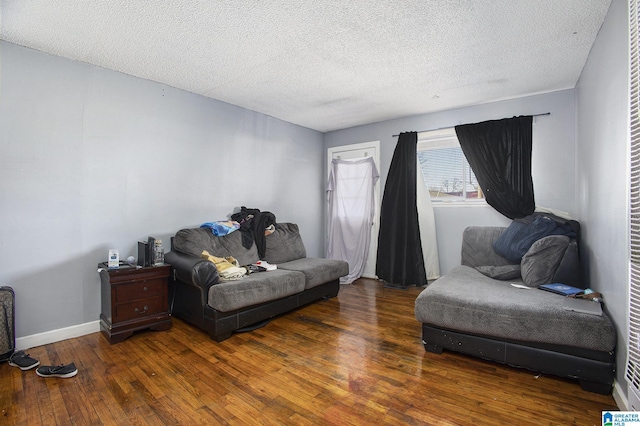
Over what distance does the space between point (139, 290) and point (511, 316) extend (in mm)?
3109

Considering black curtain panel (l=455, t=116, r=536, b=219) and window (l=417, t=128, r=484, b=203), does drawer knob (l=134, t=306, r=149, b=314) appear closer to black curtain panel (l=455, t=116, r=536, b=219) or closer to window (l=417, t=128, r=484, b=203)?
window (l=417, t=128, r=484, b=203)

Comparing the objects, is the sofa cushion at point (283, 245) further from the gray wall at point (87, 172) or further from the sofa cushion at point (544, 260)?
the sofa cushion at point (544, 260)

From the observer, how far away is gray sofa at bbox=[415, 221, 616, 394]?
6.23ft

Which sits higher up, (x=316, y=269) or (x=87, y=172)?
(x=87, y=172)

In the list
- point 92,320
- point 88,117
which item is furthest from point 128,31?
point 92,320

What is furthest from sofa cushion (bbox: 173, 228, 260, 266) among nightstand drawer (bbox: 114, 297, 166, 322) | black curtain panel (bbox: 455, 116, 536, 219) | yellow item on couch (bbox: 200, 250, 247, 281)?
black curtain panel (bbox: 455, 116, 536, 219)

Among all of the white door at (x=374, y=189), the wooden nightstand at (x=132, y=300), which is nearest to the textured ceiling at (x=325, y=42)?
the white door at (x=374, y=189)

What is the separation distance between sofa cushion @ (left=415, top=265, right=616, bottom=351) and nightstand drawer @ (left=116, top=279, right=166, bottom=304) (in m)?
2.42

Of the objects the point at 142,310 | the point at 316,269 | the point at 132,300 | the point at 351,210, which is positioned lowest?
the point at 142,310

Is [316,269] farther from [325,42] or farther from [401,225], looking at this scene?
[325,42]

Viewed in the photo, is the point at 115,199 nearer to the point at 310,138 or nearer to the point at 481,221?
the point at 310,138

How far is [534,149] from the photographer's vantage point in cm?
369

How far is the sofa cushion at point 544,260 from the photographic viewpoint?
2.67 meters

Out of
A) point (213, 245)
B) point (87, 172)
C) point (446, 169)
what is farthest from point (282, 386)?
point (446, 169)
